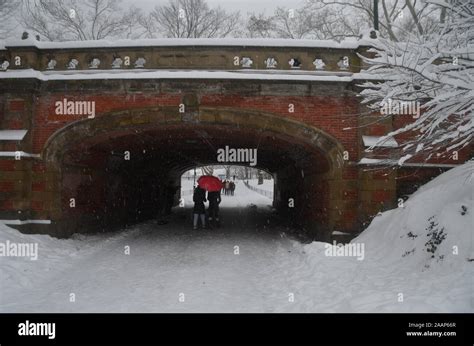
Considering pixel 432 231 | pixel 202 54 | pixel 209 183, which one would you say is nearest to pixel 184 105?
pixel 202 54

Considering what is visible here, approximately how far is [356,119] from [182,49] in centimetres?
455

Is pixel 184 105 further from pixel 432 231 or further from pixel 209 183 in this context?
pixel 432 231

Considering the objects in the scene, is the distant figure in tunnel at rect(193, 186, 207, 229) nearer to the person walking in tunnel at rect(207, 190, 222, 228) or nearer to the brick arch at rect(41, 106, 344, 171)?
the person walking in tunnel at rect(207, 190, 222, 228)

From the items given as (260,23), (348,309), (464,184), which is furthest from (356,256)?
(260,23)

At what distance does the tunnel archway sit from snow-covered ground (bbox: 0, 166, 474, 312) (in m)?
1.46

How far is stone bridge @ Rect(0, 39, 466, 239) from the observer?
951 cm

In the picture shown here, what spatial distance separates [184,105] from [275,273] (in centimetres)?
461

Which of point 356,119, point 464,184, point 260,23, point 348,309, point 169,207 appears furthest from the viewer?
point 260,23

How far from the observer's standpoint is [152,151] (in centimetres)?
1392

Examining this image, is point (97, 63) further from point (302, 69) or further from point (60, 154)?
point (302, 69)

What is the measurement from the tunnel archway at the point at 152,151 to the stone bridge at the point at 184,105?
0.04 meters

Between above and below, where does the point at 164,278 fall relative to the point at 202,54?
below

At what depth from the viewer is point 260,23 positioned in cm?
2702

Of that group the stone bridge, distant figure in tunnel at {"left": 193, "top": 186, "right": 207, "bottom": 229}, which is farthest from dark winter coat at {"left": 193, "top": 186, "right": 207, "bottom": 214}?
the stone bridge
